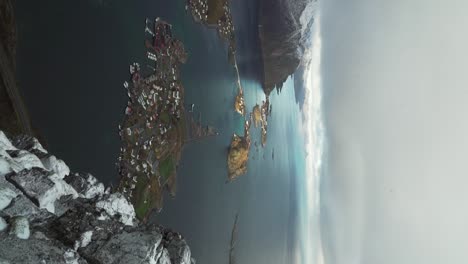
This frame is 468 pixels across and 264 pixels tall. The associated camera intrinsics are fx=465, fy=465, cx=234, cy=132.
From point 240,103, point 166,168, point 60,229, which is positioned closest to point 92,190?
point 60,229

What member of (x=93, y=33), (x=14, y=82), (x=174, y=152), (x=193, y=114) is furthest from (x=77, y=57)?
(x=193, y=114)

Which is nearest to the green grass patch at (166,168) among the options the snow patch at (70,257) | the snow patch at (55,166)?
the snow patch at (55,166)

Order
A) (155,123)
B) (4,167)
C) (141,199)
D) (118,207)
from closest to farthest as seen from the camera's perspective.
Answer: (4,167), (118,207), (141,199), (155,123)

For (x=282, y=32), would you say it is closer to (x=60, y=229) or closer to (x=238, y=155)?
(x=238, y=155)

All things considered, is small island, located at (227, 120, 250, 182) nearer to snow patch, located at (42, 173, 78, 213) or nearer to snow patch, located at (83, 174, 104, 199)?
snow patch, located at (83, 174, 104, 199)

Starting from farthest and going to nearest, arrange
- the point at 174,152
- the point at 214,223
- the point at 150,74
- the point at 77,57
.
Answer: the point at 214,223, the point at 174,152, the point at 150,74, the point at 77,57

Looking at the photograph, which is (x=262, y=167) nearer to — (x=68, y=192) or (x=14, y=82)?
(x=14, y=82)
